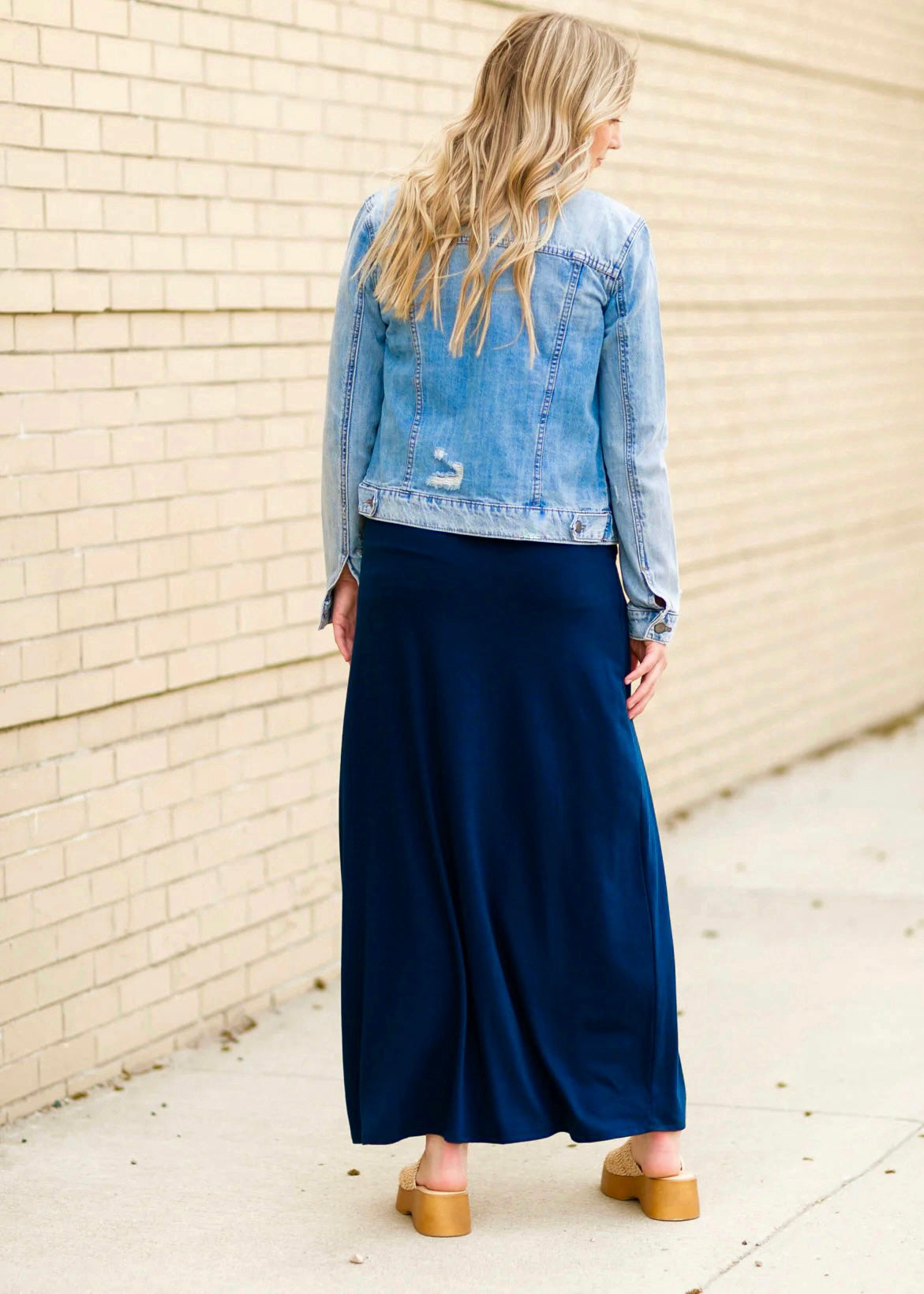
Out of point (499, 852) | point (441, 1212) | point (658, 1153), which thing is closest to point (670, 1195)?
point (658, 1153)

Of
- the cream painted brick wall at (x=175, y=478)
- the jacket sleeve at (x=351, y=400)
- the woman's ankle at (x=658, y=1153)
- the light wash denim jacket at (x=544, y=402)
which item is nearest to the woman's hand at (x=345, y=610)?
the jacket sleeve at (x=351, y=400)

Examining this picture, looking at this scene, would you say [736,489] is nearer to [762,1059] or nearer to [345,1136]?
[762,1059]

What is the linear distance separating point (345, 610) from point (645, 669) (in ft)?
1.92

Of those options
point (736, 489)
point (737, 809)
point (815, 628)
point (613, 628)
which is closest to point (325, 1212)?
point (613, 628)

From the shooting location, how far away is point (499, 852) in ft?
11.4

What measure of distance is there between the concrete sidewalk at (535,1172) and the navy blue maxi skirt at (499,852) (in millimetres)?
255

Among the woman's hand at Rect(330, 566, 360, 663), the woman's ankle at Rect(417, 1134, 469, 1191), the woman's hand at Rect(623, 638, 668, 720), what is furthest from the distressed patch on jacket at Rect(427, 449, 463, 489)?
the woman's ankle at Rect(417, 1134, 469, 1191)

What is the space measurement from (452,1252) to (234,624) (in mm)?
1927

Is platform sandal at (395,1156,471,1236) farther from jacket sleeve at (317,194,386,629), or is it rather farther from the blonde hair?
the blonde hair

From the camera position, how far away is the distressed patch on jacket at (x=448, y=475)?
11.1 feet

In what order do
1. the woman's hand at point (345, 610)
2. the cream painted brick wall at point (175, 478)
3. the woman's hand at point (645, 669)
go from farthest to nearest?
the cream painted brick wall at point (175, 478) → the woman's hand at point (345, 610) → the woman's hand at point (645, 669)

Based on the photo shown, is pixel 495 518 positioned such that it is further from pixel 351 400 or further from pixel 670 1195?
pixel 670 1195

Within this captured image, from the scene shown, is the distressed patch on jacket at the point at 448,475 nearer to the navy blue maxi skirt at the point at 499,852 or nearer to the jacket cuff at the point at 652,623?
the navy blue maxi skirt at the point at 499,852

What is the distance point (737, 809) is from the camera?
25.2 feet
